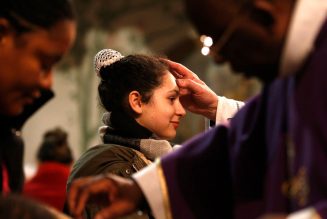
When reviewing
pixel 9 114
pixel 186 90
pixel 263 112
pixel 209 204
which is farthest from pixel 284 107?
pixel 186 90

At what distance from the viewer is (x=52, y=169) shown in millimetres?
6539

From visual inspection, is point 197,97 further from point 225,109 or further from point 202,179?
point 202,179

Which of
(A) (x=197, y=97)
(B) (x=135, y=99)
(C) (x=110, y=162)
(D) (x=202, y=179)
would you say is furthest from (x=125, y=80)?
(D) (x=202, y=179)

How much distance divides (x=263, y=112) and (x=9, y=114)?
0.79 m

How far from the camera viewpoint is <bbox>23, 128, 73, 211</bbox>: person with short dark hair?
6063 millimetres

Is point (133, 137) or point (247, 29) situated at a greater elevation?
point (247, 29)

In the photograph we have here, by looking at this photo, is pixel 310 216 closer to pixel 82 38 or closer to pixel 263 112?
pixel 263 112

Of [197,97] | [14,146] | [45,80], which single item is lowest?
[197,97]

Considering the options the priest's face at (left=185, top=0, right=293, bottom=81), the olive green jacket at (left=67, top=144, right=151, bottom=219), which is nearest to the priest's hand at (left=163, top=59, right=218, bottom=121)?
the olive green jacket at (left=67, top=144, right=151, bottom=219)

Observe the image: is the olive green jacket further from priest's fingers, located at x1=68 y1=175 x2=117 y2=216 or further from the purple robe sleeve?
priest's fingers, located at x1=68 y1=175 x2=117 y2=216

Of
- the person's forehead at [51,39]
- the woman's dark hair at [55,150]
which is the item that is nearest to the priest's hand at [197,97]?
the person's forehead at [51,39]

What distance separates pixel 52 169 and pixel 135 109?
8.13 feet

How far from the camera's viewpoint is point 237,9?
8.18 ft

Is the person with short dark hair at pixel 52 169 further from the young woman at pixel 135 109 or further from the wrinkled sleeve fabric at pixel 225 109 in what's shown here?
the wrinkled sleeve fabric at pixel 225 109
